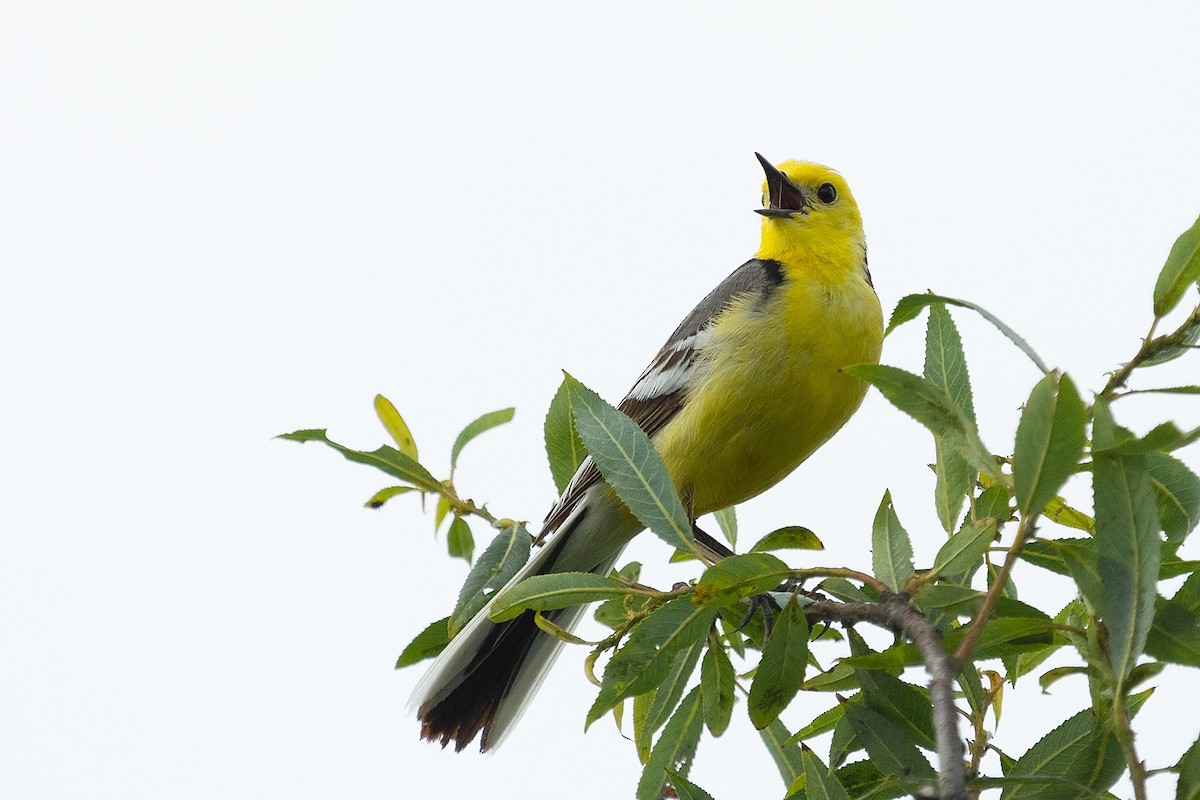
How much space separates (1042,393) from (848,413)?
2933mm

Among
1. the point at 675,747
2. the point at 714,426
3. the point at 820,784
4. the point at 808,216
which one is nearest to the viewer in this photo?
the point at 820,784

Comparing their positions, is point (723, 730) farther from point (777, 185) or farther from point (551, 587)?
point (777, 185)

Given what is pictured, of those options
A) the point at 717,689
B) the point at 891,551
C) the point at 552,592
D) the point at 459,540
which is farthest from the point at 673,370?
the point at 552,592

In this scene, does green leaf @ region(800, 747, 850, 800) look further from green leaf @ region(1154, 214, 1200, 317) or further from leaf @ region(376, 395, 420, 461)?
leaf @ region(376, 395, 420, 461)

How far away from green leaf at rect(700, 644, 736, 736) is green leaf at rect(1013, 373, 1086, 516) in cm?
109

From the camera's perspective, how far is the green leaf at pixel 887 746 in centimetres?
266

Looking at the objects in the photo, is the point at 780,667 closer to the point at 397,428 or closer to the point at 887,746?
the point at 887,746

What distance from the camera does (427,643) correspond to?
3619 mm

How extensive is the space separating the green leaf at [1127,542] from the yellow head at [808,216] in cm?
345

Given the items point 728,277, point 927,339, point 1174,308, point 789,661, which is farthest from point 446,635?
point 728,277

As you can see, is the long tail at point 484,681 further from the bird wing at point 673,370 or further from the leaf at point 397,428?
the leaf at point 397,428

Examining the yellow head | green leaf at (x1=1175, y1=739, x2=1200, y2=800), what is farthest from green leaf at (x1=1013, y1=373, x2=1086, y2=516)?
the yellow head

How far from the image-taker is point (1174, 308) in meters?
2.72

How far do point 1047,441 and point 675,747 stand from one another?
4.46 ft
